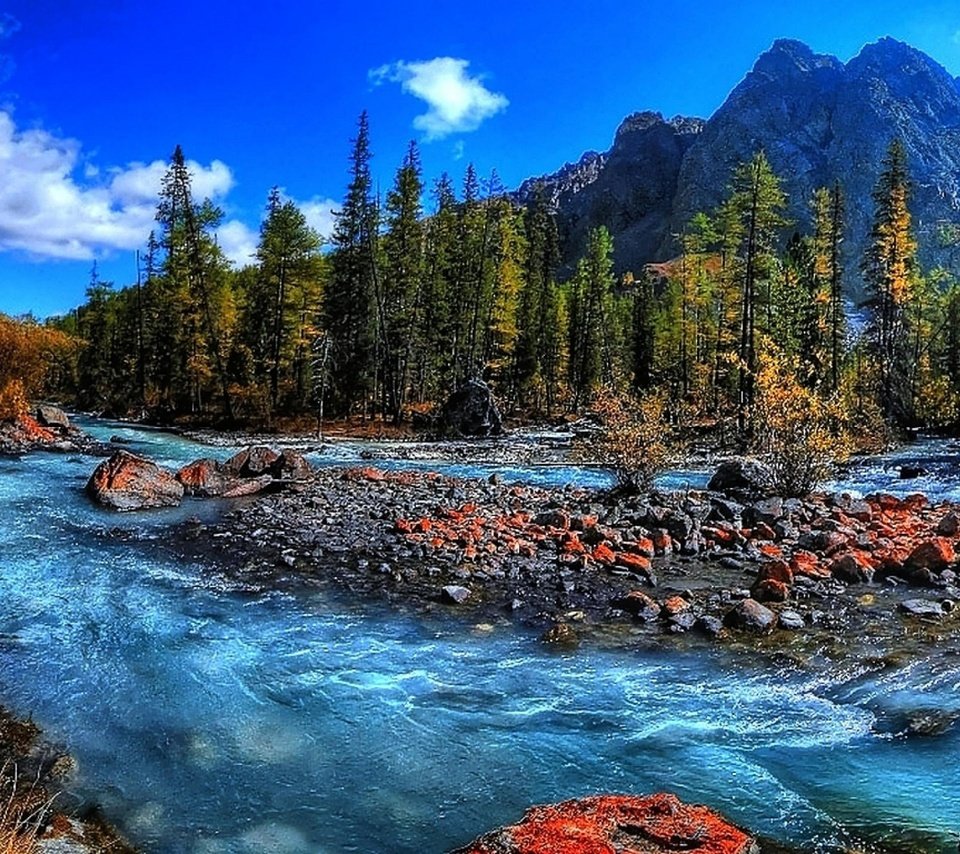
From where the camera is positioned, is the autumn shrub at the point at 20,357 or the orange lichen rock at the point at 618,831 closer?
the orange lichen rock at the point at 618,831

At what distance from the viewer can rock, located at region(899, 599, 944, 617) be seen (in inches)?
446

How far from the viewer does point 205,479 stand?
72.3 ft

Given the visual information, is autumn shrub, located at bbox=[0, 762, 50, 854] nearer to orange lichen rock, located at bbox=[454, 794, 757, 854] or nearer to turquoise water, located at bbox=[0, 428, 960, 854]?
turquoise water, located at bbox=[0, 428, 960, 854]

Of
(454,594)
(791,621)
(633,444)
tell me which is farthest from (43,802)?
(633,444)

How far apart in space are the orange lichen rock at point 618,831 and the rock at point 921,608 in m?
7.26

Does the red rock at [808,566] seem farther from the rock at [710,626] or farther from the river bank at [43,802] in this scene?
the river bank at [43,802]

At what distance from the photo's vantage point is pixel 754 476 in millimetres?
22500

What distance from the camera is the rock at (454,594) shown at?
1218cm

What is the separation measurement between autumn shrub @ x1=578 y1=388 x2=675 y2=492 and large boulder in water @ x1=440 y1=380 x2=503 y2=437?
802 inches

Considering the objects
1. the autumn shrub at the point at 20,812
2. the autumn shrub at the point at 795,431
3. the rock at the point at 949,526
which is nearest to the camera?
the autumn shrub at the point at 20,812

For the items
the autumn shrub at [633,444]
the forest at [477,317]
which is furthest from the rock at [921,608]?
the forest at [477,317]

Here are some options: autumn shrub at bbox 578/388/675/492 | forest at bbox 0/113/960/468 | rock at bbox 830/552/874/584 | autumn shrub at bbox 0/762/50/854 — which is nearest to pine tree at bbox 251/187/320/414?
forest at bbox 0/113/960/468

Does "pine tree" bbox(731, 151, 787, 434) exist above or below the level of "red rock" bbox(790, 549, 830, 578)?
above

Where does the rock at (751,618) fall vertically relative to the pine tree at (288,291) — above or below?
below
